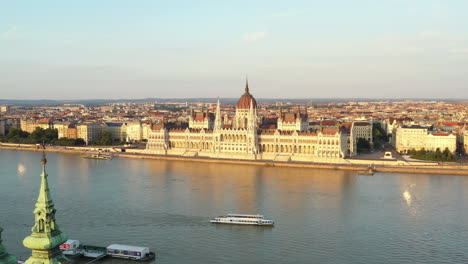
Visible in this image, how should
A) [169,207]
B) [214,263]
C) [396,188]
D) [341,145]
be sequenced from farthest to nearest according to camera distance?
[341,145]
[396,188]
[169,207]
[214,263]

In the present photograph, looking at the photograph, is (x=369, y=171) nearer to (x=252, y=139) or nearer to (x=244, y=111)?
(x=252, y=139)

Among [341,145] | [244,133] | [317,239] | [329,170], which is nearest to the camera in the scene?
[317,239]

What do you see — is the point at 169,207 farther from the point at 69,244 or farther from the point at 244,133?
the point at 244,133

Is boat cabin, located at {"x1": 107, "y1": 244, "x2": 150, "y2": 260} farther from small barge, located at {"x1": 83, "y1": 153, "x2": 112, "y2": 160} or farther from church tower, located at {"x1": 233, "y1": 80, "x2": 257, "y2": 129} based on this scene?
church tower, located at {"x1": 233, "y1": 80, "x2": 257, "y2": 129}

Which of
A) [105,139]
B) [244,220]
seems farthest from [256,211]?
[105,139]

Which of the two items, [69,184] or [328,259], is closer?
[328,259]

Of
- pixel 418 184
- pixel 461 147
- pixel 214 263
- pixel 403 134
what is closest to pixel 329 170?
pixel 418 184
